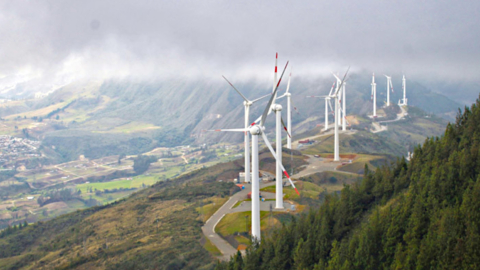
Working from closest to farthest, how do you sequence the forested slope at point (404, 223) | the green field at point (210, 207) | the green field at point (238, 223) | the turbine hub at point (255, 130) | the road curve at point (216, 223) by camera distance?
the forested slope at point (404, 223) → the turbine hub at point (255, 130) → the road curve at point (216, 223) → the green field at point (238, 223) → the green field at point (210, 207)

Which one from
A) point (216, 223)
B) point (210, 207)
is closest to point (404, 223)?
point (216, 223)

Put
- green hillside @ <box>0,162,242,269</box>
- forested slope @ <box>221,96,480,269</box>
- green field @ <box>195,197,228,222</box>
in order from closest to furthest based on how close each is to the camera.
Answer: forested slope @ <box>221,96,480,269</box>
green hillside @ <box>0,162,242,269</box>
green field @ <box>195,197,228,222</box>

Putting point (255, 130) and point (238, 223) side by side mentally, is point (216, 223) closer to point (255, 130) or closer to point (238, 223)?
point (238, 223)

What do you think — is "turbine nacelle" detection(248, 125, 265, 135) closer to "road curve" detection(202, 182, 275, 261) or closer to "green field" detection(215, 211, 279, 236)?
"road curve" detection(202, 182, 275, 261)

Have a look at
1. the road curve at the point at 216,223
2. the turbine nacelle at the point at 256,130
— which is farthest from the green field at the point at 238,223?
the turbine nacelle at the point at 256,130

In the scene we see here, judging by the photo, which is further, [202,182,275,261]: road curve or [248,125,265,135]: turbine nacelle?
[202,182,275,261]: road curve

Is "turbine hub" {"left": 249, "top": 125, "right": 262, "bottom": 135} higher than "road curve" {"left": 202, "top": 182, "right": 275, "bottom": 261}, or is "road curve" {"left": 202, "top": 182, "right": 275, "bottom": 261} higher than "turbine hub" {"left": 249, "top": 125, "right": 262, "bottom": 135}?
"turbine hub" {"left": 249, "top": 125, "right": 262, "bottom": 135}

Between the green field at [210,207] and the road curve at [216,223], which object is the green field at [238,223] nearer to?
the road curve at [216,223]

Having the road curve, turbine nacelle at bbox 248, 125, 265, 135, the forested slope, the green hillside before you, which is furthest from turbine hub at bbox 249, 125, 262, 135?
the green hillside

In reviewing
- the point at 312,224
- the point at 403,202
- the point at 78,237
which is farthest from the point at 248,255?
the point at 78,237
